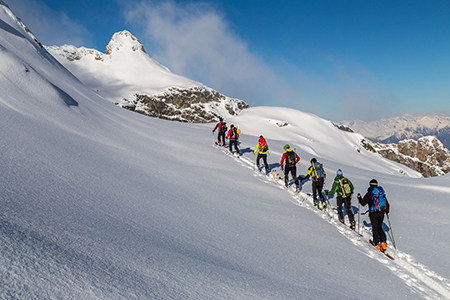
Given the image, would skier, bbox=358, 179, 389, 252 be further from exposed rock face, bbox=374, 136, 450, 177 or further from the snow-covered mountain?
exposed rock face, bbox=374, 136, 450, 177

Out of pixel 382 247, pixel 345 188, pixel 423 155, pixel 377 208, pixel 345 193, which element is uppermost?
pixel 423 155

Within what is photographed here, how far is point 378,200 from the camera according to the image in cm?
719

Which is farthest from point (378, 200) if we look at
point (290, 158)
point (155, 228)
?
point (155, 228)

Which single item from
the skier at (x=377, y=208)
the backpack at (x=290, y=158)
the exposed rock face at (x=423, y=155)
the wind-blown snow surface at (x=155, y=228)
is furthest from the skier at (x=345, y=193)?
the exposed rock face at (x=423, y=155)

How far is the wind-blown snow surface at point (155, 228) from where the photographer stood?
2.57 meters

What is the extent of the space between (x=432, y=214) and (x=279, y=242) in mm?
8096

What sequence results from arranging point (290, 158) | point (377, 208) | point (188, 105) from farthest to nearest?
point (188, 105) → point (290, 158) → point (377, 208)

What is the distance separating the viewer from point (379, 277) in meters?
5.21

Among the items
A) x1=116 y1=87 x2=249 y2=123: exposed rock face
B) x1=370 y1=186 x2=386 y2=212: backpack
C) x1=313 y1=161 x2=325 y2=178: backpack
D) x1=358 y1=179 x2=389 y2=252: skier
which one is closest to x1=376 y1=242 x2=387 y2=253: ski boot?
x1=358 y1=179 x2=389 y2=252: skier

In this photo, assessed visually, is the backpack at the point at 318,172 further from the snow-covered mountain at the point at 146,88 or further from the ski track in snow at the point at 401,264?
the snow-covered mountain at the point at 146,88

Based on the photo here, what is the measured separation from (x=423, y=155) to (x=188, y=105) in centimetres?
13760

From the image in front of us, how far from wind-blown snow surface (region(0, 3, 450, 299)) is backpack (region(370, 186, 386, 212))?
114 cm

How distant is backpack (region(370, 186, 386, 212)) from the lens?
23.4ft

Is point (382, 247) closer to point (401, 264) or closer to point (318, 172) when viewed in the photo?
point (401, 264)
